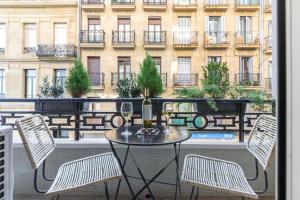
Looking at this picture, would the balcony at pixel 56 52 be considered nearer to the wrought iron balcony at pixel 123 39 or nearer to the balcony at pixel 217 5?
the wrought iron balcony at pixel 123 39

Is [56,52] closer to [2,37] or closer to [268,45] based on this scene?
[2,37]

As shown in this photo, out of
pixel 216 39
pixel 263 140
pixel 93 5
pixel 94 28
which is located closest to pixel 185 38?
→ pixel 216 39

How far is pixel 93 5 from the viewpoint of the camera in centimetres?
527

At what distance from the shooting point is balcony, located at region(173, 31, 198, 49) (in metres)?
5.24

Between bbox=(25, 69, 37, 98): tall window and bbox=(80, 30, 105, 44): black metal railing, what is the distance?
50.0 inches

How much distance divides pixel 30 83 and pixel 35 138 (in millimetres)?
2275

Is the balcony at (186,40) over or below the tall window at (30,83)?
over

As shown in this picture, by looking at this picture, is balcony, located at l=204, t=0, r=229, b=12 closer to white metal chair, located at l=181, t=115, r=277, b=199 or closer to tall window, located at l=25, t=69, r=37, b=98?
tall window, located at l=25, t=69, r=37, b=98

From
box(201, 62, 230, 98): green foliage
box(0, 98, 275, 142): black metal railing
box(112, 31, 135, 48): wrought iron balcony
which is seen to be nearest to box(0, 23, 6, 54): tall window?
box(112, 31, 135, 48): wrought iron balcony

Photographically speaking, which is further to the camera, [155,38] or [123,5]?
[123,5]

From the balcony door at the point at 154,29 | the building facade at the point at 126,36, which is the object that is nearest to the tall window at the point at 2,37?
the building facade at the point at 126,36

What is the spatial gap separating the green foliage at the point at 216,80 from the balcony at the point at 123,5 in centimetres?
338

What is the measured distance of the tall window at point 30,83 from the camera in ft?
11.1

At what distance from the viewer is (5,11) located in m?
4.39
